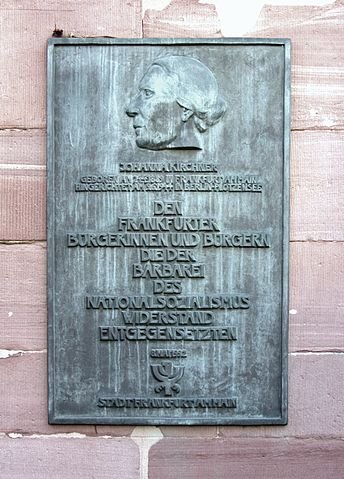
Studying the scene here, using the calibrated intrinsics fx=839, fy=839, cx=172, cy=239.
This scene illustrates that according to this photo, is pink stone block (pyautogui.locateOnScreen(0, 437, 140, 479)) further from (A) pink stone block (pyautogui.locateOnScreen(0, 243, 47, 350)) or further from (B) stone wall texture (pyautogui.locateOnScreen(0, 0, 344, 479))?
(A) pink stone block (pyautogui.locateOnScreen(0, 243, 47, 350))

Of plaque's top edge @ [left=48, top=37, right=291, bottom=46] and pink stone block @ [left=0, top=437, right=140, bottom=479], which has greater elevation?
plaque's top edge @ [left=48, top=37, right=291, bottom=46]

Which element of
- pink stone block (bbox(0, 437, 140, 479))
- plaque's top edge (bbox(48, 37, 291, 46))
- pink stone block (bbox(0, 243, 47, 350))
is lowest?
pink stone block (bbox(0, 437, 140, 479))

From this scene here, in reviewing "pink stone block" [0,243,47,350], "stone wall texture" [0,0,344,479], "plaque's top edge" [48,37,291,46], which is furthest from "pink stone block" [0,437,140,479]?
"plaque's top edge" [48,37,291,46]

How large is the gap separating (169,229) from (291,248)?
1.96ft

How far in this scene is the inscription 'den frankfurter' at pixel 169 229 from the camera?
3.99 m

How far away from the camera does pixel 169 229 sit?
4012mm

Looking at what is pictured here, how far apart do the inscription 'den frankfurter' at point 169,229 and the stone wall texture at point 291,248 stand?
3.9 inches

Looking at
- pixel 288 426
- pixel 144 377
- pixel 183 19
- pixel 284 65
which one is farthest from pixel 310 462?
pixel 183 19

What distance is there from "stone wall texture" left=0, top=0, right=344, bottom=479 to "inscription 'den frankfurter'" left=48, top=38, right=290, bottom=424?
10 centimetres

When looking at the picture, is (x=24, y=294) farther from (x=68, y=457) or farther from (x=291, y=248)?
(x=291, y=248)

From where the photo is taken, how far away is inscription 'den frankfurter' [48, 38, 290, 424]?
3.99 m

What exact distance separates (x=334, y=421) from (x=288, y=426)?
0.23 metres

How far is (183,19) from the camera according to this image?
13.3ft

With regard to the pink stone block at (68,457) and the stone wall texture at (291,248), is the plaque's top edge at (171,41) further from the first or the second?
the pink stone block at (68,457)
